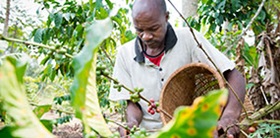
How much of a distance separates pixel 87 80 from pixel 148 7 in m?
1.03

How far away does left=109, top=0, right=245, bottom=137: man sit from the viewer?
1.29 meters

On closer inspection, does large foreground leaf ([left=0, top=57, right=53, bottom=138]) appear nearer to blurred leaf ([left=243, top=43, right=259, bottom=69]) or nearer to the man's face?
the man's face

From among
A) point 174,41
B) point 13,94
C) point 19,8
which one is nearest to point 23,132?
point 13,94

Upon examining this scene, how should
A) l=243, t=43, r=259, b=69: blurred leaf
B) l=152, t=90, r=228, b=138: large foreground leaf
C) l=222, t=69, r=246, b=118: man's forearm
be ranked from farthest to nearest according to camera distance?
l=243, t=43, r=259, b=69: blurred leaf
l=222, t=69, r=246, b=118: man's forearm
l=152, t=90, r=228, b=138: large foreground leaf

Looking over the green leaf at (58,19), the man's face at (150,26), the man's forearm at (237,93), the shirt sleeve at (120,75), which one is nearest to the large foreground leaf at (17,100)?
the man's forearm at (237,93)

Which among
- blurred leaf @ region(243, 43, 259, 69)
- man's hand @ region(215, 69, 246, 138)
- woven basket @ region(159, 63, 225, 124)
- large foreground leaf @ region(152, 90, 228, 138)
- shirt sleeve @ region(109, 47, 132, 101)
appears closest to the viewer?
large foreground leaf @ region(152, 90, 228, 138)

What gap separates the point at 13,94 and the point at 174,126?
10 centimetres

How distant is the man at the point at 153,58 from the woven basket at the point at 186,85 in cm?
6

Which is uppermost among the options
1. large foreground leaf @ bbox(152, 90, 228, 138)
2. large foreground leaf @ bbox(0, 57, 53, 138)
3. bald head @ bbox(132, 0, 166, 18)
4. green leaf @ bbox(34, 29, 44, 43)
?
green leaf @ bbox(34, 29, 44, 43)

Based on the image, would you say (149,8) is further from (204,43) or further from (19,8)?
(19,8)

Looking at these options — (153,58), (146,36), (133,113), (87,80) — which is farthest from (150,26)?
(87,80)

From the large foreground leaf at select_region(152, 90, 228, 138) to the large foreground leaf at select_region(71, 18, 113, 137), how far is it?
81 millimetres

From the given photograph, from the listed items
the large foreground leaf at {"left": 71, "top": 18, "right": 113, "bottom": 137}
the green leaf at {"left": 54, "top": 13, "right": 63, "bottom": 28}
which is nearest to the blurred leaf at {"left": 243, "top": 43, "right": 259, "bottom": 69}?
the green leaf at {"left": 54, "top": 13, "right": 63, "bottom": 28}

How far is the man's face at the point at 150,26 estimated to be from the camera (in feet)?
4.05
